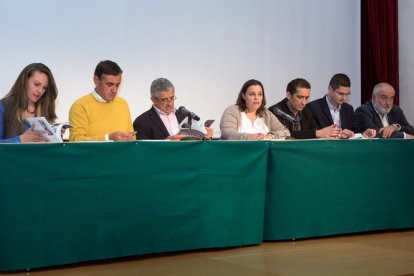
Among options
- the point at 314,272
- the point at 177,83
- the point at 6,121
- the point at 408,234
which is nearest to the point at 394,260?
the point at 314,272

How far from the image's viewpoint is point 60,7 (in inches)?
237

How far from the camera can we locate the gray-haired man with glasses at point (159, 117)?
4.96 metres

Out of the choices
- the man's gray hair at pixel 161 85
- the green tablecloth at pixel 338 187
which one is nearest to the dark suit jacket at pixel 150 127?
the man's gray hair at pixel 161 85

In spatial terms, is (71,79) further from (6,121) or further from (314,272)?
(314,272)

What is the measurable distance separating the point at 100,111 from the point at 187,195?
90cm

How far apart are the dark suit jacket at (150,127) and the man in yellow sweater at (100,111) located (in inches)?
10.5

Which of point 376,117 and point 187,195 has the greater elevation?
point 376,117

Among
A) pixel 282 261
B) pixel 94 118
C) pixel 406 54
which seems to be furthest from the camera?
pixel 406 54

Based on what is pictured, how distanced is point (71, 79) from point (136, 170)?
2.42m

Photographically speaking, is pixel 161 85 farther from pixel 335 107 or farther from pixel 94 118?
pixel 335 107

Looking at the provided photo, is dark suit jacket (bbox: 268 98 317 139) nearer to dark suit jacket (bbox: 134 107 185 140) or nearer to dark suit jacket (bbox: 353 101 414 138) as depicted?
dark suit jacket (bbox: 353 101 414 138)

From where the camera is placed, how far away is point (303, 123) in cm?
554

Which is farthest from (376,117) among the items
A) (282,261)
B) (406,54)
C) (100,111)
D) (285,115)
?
(100,111)

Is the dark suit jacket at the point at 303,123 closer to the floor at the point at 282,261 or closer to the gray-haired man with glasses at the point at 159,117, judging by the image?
the gray-haired man with glasses at the point at 159,117
